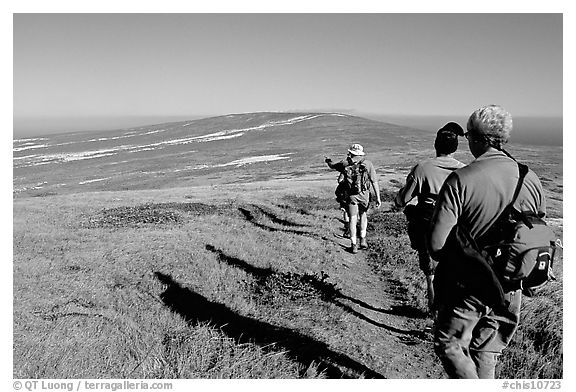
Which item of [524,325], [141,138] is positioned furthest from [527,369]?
[141,138]

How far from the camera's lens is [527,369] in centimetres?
539

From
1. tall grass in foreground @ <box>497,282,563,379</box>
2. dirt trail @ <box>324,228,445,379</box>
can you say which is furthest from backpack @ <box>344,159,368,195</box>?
tall grass in foreground @ <box>497,282,563,379</box>

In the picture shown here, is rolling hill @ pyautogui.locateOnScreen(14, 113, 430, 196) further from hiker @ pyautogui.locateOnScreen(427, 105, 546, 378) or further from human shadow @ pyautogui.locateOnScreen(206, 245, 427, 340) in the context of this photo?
hiker @ pyautogui.locateOnScreen(427, 105, 546, 378)

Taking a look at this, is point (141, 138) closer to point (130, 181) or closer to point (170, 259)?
point (130, 181)

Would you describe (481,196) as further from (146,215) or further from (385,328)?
(146,215)

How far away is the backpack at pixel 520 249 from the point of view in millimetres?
3359

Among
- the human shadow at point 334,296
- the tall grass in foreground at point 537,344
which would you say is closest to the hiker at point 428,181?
the human shadow at point 334,296

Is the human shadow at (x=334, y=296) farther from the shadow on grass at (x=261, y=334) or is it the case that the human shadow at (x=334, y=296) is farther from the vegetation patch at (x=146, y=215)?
the vegetation patch at (x=146, y=215)

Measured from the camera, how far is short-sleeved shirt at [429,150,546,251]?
3.47m

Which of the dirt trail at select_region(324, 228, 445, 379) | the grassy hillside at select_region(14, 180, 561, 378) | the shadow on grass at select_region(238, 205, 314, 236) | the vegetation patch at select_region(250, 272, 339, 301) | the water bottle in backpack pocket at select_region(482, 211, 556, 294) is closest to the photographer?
the water bottle in backpack pocket at select_region(482, 211, 556, 294)

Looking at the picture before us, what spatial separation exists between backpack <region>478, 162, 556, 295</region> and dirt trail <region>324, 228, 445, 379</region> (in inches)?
104

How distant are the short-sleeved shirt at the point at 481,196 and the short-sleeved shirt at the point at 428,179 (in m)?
1.99
